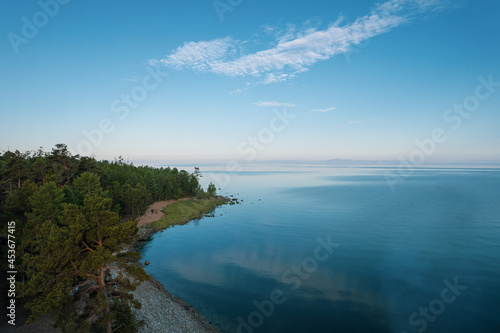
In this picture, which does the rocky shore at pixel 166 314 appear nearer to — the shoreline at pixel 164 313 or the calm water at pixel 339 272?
the shoreline at pixel 164 313

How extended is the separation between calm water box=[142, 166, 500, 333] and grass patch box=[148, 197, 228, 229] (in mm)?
5646

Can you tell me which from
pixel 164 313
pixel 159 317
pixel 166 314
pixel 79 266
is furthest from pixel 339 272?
pixel 79 266

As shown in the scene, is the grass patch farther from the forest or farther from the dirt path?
the forest

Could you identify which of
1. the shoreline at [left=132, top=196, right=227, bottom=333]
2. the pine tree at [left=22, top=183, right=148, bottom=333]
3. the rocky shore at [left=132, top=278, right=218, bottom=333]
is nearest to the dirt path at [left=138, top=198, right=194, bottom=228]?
the shoreline at [left=132, top=196, right=227, bottom=333]

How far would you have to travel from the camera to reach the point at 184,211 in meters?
102

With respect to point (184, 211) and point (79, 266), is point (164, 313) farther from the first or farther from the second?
point (184, 211)

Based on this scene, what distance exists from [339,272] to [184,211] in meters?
71.6

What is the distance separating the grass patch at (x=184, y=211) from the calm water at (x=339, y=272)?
565cm

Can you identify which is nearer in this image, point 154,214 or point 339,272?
point 339,272

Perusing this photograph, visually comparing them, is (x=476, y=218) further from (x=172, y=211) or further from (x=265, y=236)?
(x=172, y=211)

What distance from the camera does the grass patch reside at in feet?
289

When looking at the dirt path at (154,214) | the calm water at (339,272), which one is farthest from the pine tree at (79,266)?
the dirt path at (154,214)

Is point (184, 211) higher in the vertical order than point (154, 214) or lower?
lower

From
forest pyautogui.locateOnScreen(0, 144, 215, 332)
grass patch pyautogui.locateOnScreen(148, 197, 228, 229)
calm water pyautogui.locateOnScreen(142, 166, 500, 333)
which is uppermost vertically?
forest pyautogui.locateOnScreen(0, 144, 215, 332)
